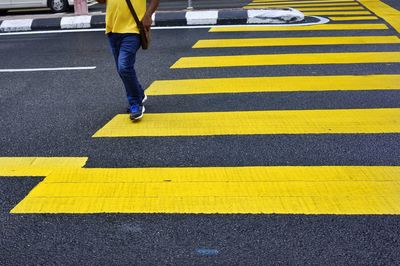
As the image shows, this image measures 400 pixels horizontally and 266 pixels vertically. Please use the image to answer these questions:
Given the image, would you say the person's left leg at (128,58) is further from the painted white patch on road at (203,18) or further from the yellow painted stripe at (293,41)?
the painted white patch on road at (203,18)

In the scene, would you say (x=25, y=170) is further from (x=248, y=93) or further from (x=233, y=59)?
(x=233, y=59)

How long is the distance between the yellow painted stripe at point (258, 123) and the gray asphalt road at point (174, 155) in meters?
0.16

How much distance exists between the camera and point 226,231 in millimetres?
3141

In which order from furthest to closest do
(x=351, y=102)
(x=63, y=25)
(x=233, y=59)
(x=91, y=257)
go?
(x=63, y=25), (x=233, y=59), (x=351, y=102), (x=91, y=257)

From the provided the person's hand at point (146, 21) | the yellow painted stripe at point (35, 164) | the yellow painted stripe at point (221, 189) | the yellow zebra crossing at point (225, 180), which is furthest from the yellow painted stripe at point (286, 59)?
the yellow painted stripe at point (221, 189)

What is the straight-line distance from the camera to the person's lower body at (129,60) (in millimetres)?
4973

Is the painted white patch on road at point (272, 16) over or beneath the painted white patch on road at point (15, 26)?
over

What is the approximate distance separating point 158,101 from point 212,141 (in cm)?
146

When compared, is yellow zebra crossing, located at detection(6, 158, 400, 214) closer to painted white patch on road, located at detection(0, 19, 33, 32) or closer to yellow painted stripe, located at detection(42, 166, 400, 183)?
yellow painted stripe, located at detection(42, 166, 400, 183)

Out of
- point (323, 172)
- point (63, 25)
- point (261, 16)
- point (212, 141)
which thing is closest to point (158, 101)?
point (212, 141)

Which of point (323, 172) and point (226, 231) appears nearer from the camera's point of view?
point (226, 231)

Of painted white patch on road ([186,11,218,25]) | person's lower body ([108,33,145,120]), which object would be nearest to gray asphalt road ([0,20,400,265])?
person's lower body ([108,33,145,120])

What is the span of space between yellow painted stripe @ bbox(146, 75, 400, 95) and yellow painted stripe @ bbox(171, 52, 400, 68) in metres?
0.83

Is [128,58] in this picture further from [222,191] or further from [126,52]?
[222,191]
